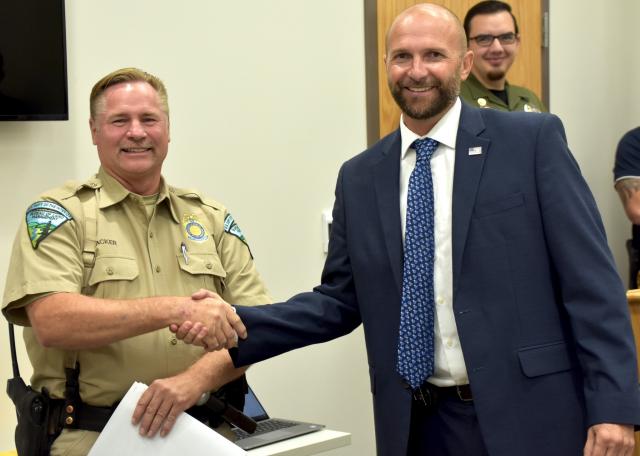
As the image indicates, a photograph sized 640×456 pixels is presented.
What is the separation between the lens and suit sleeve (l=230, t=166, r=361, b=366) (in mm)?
2600

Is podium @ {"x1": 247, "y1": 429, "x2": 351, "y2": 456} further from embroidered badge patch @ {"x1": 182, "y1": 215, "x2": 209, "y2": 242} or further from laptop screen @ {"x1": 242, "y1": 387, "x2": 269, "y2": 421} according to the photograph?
embroidered badge patch @ {"x1": 182, "y1": 215, "x2": 209, "y2": 242}

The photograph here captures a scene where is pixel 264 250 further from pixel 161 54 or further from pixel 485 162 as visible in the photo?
pixel 485 162

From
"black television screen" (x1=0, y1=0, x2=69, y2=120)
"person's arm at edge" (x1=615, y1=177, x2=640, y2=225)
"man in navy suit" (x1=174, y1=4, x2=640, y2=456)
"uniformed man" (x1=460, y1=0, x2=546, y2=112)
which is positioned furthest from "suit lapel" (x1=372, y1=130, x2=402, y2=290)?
"person's arm at edge" (x1=615, y1=177, x2=640, y2=225)

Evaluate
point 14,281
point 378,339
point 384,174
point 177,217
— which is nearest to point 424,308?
point 378,339

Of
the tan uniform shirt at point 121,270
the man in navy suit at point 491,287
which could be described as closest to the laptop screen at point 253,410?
the tan uniform shirt at point 121,270

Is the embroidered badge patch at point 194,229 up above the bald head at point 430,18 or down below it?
below

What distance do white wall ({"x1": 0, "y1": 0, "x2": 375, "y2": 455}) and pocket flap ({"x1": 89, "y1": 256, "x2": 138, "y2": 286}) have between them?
729 mm

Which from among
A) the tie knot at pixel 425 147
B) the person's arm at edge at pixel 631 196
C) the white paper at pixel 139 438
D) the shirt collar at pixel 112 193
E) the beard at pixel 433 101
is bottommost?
the white paper at pixel 139 438

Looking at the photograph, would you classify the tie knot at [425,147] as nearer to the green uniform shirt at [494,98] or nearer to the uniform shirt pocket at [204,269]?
the uniform shirt pocket at [204,269]

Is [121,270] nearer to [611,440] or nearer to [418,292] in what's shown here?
[418,292]

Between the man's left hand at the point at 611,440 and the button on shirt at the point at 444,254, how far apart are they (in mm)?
317

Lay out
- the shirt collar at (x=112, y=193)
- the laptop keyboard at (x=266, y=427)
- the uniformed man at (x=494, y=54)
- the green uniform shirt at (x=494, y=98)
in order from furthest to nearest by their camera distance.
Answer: the uniformed man at (x=494, y=54), the green uniform shirt at (x=494, y=98), the laptop keyboard at (x=266, y=427), the shirt collar at (x=112, y=193)

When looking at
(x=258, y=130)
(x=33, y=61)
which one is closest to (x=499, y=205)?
(x=33, y=61)

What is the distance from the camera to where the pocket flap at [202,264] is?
271 centimetres
